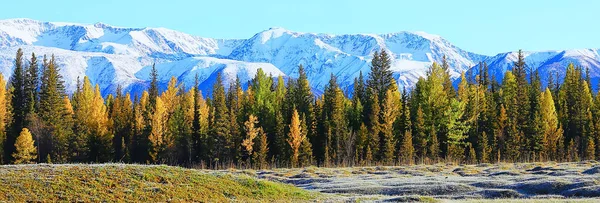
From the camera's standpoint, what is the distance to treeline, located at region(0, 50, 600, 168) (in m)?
88.6

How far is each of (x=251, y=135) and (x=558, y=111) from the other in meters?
51.4

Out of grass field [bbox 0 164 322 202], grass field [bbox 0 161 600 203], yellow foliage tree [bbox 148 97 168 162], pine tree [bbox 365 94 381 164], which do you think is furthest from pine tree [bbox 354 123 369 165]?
grass field [bbox 0 164 322 202]

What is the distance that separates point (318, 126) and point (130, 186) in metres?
66.7

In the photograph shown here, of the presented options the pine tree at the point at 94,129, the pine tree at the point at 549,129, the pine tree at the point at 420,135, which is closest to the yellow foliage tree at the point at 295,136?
the pine tree at the point at 420,135

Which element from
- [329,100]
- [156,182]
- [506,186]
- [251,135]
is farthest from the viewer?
[329,100]

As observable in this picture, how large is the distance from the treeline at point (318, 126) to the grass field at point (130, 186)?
47746 millimetres

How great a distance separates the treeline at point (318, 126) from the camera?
3489 inches

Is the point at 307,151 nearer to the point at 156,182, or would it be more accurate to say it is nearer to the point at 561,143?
the point at 561,143

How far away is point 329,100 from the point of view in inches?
3917

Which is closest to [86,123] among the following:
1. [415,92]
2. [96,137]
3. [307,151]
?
[96,137]

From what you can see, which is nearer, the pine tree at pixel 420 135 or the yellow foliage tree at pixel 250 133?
the pine tree at pixel 420 135

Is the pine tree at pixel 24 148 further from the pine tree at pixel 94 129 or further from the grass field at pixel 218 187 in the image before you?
the grass field at pixel 218 187

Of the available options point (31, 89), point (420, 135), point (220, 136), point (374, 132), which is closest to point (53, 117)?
point (31, 89)

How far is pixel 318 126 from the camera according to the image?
9769 cm
